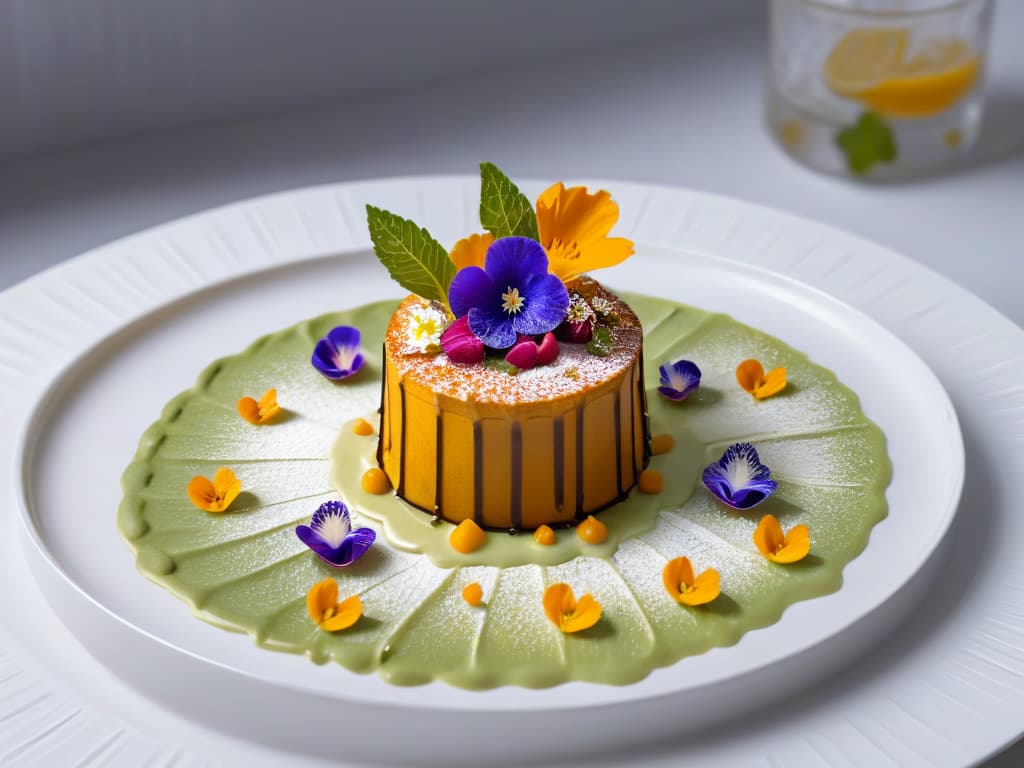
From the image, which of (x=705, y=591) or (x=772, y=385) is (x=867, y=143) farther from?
(x=705, y=591)

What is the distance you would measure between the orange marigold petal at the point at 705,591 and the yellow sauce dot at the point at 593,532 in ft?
0.81

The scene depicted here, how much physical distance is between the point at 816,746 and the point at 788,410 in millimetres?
1015

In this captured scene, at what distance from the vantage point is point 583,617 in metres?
2.55

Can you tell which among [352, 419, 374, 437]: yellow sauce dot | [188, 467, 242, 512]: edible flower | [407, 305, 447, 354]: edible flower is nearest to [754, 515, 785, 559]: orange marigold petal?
[407, 305, 447, 354]: edible flower

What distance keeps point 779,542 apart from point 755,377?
0.60 meters

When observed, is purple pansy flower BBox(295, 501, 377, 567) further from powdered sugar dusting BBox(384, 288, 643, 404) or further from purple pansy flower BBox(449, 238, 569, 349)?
purple pansy flower BBox(449, 238, 569, 349)

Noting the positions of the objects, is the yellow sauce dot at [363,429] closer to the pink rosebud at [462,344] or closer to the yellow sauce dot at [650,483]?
the pink rosebud at [462,344]

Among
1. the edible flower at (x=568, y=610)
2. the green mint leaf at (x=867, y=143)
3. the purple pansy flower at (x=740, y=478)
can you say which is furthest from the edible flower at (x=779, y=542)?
the green mint leaf at (x=867, y=143)

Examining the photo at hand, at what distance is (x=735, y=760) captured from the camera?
2.34 meters

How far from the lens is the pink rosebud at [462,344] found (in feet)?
9.26

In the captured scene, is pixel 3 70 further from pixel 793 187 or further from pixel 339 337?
pixel 793 187

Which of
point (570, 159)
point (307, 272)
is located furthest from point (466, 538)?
point (570, 159)

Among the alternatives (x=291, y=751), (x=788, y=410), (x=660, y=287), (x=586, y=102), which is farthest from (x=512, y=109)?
(x=291, y=751)

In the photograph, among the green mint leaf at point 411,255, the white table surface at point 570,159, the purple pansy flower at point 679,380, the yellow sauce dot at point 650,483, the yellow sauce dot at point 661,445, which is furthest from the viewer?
the white table surface at point 570,159
